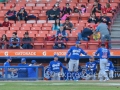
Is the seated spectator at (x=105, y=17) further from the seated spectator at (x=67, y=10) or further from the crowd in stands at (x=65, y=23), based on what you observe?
the seated spectator at (x=67, y=10)

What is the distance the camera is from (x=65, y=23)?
2606 centimetres

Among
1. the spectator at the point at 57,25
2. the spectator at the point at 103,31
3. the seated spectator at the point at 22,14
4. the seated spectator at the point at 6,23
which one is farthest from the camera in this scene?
the seated spectator at the point at 22,14

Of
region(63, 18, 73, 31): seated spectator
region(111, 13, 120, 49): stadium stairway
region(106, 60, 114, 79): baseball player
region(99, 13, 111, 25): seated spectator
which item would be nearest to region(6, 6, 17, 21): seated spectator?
region(63, 18, 73, 31): seated spectator

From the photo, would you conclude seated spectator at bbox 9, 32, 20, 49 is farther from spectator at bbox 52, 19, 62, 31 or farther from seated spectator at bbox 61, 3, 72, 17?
seated spectator at bbox 61, 3, 72, 17

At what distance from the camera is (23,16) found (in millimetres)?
27859

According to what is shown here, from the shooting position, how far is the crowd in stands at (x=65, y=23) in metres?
24.9

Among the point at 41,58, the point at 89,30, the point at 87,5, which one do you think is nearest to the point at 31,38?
the point at 41,58

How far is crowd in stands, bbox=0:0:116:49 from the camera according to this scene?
2492cm

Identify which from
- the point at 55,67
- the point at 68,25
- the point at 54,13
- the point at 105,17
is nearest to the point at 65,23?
the point at 68,25

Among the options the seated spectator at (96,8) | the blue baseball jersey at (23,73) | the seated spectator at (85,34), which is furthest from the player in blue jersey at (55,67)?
the seated spectator at (96,8)

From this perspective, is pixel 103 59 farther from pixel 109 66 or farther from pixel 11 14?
pixel 11 14

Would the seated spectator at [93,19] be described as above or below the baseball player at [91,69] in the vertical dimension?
above

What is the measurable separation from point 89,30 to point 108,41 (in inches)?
46.9

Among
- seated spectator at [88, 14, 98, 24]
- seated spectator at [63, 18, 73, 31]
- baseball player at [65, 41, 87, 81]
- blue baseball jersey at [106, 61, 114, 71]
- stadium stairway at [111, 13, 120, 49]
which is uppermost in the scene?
seated spectator at [88, 14, 98, 24]
